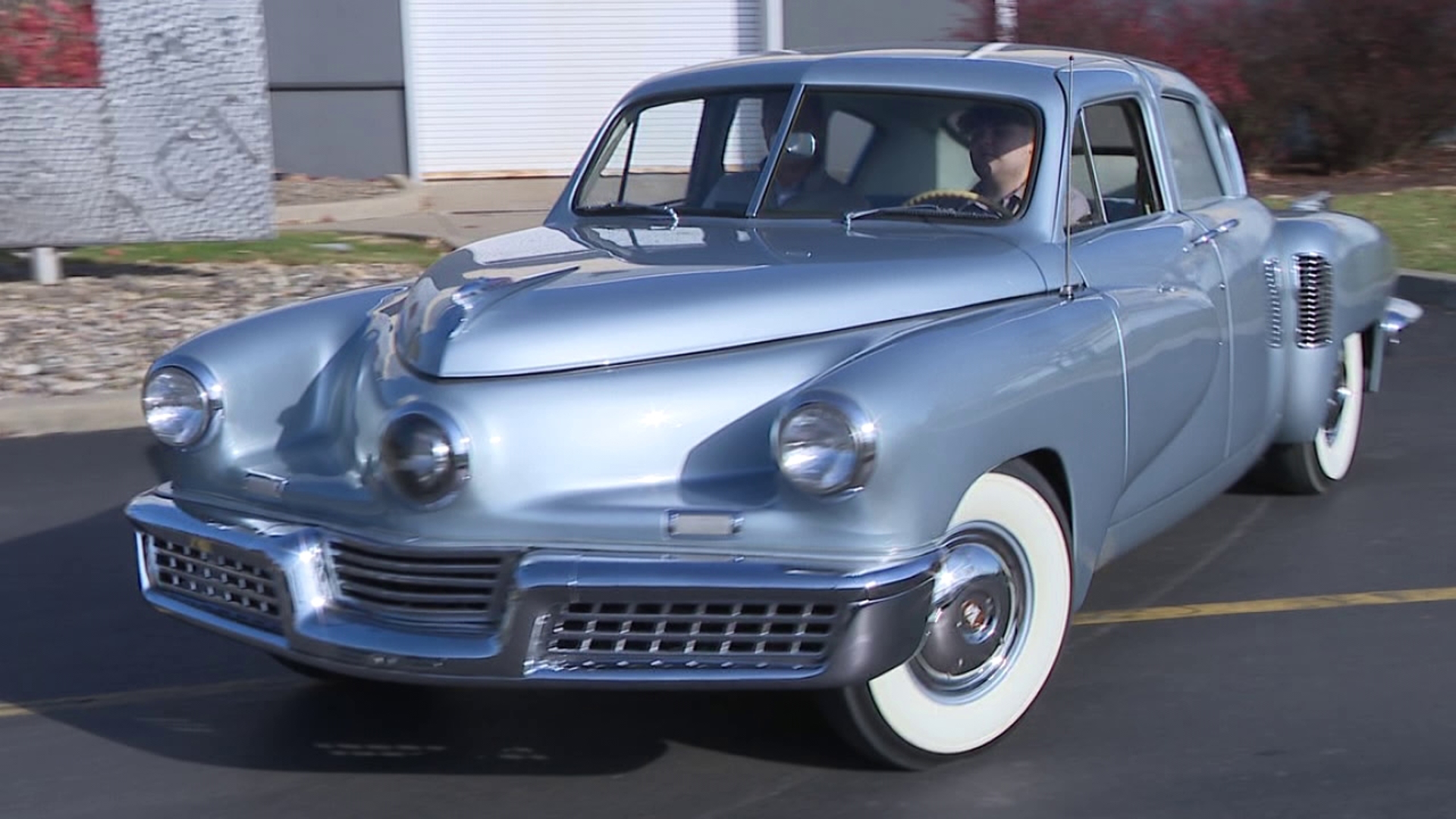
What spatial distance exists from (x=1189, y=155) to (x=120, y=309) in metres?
6.39

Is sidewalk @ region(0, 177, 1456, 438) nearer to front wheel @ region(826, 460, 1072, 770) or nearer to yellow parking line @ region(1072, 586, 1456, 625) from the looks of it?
yellow parking line @ region(1072, 586, 1456, 625)

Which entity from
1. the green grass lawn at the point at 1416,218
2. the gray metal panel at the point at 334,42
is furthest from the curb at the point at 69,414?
the gray metal panel at the point at 334,42

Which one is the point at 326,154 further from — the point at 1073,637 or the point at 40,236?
the point at 1073,637

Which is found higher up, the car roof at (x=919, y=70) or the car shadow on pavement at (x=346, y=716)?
the car roof at (x=919, y=70)

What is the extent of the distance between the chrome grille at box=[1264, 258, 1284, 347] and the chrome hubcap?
6.15 ft

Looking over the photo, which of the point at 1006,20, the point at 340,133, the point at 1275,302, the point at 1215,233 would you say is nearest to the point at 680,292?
the point at 1215,233

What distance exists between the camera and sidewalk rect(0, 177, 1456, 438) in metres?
7.87

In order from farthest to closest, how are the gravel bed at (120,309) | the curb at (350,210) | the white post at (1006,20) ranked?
1. the white post at (1006,20)
2. the curb at (350,210)
3. the gravel bed at (120,309)

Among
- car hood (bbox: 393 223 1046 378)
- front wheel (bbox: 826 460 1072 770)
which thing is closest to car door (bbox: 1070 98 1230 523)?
car hood (bbox: 393 223 1046 378)

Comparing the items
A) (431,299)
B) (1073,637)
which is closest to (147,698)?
(431,299)

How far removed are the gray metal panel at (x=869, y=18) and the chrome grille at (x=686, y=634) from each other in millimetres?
14754

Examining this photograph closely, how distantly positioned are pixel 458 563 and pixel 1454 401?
5587 millimetres

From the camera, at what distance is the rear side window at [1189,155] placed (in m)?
5.41

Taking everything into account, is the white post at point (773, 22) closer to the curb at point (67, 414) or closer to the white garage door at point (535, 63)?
the white garage door at point (535, 63)
